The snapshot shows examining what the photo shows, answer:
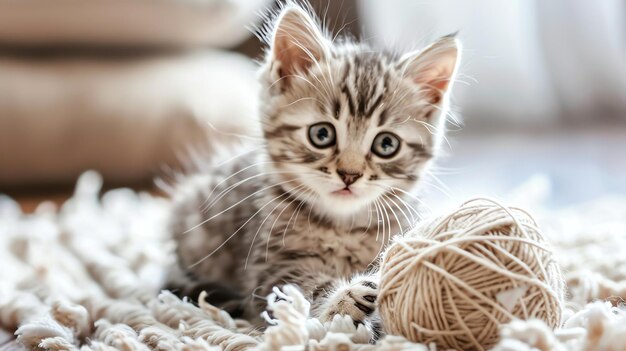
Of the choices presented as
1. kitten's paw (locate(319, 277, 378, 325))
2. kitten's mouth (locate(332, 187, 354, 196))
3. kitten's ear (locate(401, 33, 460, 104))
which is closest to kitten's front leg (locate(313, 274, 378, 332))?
kitten's paw (locate(319, 277, 378, 325))

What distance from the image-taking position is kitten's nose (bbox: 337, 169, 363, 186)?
1.20 meters

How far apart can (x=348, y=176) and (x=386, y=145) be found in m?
0.12

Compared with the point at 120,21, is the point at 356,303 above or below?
below

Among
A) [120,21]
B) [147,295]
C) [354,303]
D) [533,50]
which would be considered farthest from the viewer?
[533,50]

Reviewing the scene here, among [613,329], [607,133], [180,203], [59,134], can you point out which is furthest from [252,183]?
[607,133]

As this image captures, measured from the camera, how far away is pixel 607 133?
3.42m

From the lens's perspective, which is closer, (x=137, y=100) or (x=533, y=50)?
(x=137, y=100)

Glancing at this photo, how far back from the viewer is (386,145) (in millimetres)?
1266

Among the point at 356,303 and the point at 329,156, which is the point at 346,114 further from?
the point at 356,303

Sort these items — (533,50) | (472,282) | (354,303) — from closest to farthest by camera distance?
(472,282) → (354,303) → (533,50)

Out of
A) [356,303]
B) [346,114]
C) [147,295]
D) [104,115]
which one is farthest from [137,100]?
[356,303]

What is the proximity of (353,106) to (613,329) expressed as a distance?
62 cm

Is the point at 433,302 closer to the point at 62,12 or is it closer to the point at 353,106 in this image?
the point at 353,106

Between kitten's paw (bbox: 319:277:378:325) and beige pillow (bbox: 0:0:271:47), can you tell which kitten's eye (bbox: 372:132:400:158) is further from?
beige pillow (bbox: 0:0:271:47)
